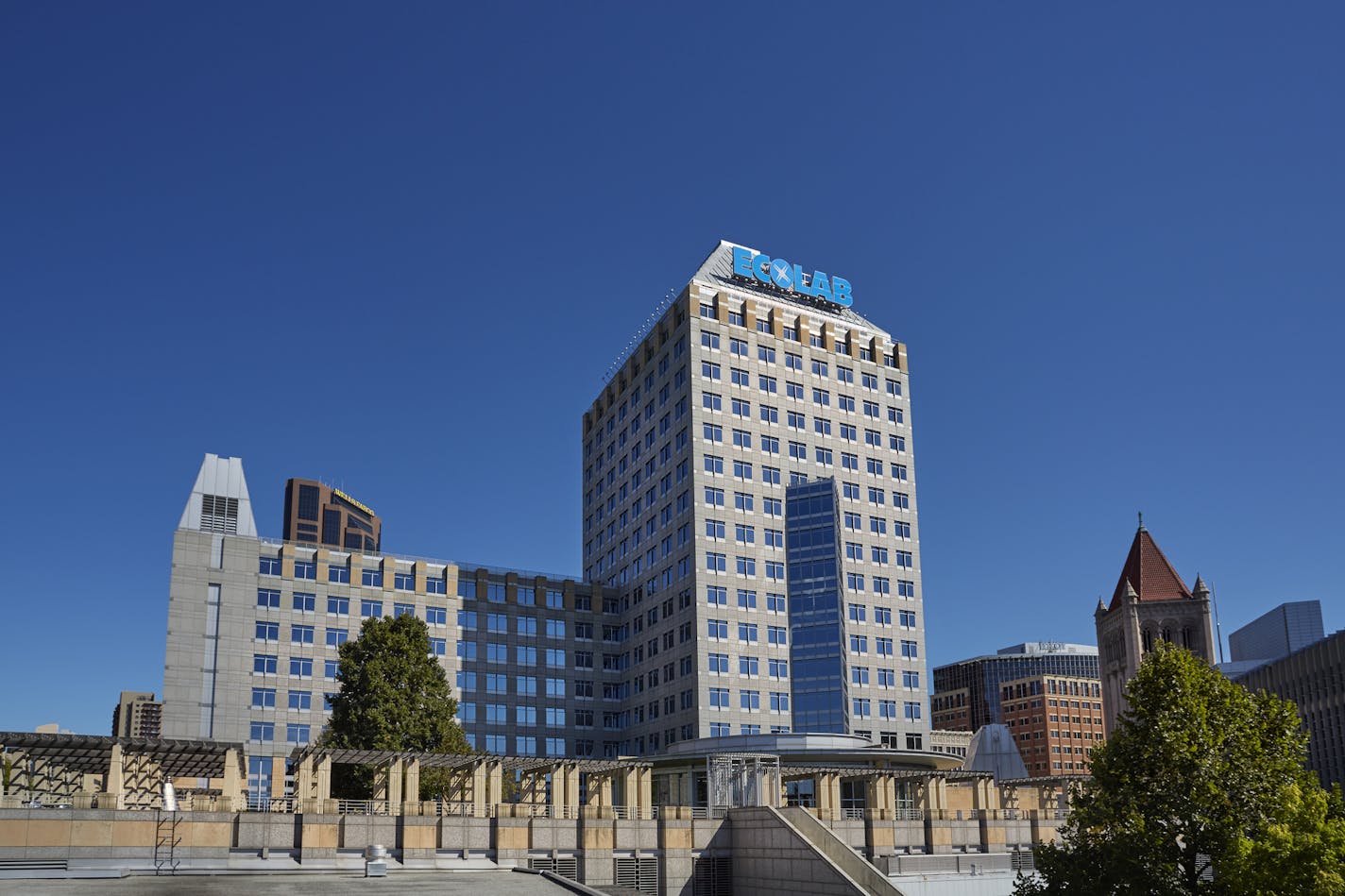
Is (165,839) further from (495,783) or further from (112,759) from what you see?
(495,783)

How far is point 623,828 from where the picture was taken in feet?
199

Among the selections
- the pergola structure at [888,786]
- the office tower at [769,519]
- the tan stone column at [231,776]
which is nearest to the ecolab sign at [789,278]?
the office tower at [769,519]

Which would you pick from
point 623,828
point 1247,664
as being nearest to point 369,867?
point 623,828

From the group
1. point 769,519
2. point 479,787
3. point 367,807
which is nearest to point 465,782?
point 479,787

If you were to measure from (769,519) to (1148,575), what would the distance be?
80.1 m

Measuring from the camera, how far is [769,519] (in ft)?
381

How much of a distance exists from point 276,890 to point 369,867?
503 cm

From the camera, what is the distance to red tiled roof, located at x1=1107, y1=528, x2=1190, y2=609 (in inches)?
6609

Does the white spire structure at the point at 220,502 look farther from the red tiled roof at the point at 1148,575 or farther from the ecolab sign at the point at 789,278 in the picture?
the red tiled roof at the point at 1148,575

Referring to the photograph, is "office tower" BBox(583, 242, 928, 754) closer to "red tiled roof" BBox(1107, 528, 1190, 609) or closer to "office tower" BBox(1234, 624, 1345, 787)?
"office tower" BBox(1234, 624, 1345, 787)

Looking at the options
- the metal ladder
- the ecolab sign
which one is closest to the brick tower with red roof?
the ecolab sign

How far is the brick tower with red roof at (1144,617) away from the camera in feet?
536

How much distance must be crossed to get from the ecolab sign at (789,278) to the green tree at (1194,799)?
87.6 meters

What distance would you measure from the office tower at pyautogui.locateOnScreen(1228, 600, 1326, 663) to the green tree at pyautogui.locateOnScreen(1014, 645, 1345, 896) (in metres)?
152
